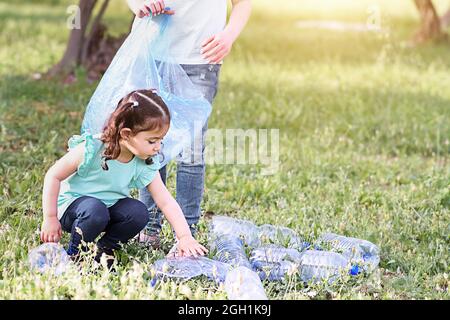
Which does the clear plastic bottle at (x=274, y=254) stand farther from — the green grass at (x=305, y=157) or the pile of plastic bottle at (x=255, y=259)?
the green grass at (x=305, y=157)

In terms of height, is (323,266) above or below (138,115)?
below

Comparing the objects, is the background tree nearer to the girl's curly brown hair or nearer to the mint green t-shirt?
the mint green t-shirt

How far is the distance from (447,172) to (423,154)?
0.63 metres

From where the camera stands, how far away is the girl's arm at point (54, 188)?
351 cm

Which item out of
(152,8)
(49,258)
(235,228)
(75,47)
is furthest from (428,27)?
(49,258)

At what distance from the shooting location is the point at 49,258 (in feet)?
11.1

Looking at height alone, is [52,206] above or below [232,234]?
above

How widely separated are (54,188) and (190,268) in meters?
0.61

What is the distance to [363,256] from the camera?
12.9 feet

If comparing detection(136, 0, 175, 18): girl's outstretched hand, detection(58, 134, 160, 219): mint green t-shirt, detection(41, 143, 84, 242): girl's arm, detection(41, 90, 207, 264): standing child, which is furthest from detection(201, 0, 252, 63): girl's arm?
detection(41, 143, 84, 242): girl's arm

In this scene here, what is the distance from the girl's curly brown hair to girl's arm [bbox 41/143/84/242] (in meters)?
0.15

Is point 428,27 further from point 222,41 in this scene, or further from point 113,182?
point 113,182
